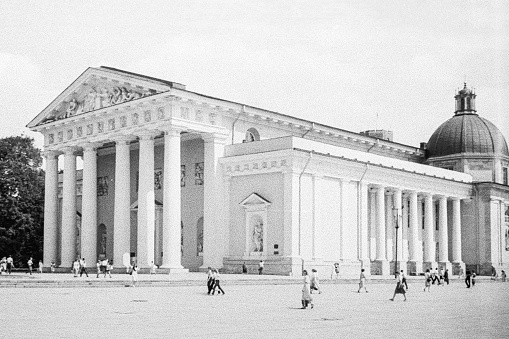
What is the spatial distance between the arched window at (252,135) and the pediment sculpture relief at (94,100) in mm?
7906

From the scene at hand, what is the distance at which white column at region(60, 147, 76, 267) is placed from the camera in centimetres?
5619

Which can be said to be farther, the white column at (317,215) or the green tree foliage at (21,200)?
the green tree foliage at (21,200)

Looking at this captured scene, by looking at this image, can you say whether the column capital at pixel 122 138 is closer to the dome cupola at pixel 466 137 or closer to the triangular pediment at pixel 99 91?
the triangular pediment at pixel 99 91

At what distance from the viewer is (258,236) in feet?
161

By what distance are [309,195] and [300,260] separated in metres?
4.43

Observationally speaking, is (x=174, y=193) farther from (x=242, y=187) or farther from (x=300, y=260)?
(x=300, y=260)

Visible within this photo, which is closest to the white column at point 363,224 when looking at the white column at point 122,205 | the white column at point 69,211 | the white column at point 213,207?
the white column at point 213,207

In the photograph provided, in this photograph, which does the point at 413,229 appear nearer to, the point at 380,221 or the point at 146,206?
the point at 380,221

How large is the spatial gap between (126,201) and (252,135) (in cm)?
1011

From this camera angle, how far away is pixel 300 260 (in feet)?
154

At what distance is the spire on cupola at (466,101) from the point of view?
7569 centimetres

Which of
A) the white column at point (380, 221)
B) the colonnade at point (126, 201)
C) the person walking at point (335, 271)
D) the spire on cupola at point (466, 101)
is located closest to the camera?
the person walking at point (335, 271)

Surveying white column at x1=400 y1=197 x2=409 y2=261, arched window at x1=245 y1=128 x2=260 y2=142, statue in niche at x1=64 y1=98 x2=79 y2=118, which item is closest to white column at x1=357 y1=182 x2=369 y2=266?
white column at x1=400 y1=197 x2=409 y2=261

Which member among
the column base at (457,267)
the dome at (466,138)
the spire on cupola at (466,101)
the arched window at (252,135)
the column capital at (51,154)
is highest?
the spire on cupola at (466,101)
